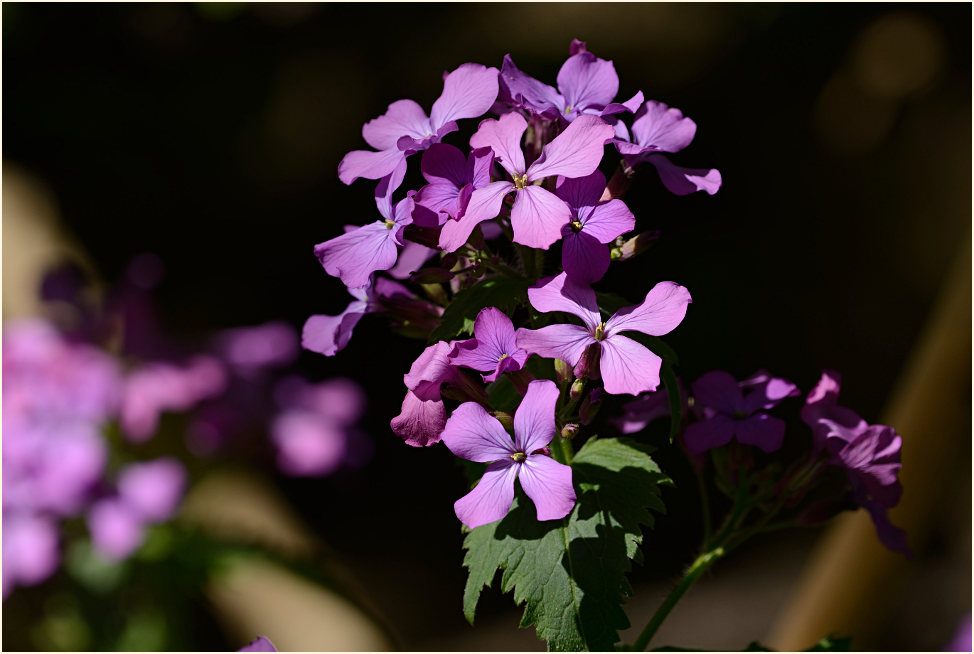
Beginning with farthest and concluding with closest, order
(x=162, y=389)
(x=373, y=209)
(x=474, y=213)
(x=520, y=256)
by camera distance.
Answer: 1. (x=373, y=209)
2. (x=162, y=389)
3. (x=520, y=256)
4. (x=474, y=213)

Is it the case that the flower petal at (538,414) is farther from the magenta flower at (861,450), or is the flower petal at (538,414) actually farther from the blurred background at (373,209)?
the blurred background at (373,209)

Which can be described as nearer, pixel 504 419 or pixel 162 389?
pixel 504 419

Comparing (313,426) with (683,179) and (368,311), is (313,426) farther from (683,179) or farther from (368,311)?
(683,179)

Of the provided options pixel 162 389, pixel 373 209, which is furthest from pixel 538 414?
pixel 373 209

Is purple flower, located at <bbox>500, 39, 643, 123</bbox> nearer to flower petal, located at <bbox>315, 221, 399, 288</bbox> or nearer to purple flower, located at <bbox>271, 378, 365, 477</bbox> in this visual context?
flower petal, located at <bbox>315, 221, 399, 288</bbox>

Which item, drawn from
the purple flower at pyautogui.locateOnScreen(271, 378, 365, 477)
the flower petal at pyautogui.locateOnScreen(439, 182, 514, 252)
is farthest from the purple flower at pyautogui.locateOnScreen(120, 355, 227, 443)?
the flower petal at pyautogui.locateOnScreen(439, 182, 514, 252)

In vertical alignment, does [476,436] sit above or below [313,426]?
above

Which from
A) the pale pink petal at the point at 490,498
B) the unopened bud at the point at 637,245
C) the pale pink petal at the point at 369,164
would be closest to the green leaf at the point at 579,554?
the pale pink petal at the point at 490,498

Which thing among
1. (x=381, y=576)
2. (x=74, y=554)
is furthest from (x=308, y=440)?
(x=381, y=576)
